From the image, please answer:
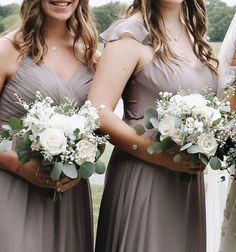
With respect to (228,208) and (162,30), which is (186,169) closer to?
(228,208)

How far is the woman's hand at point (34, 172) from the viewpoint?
129 inches

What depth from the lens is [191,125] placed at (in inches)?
122

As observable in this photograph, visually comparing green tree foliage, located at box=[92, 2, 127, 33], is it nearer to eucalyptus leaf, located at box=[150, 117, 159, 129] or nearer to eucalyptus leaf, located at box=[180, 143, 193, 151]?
eucalyptus leaf, located at box=[150, 117, 159, 129]

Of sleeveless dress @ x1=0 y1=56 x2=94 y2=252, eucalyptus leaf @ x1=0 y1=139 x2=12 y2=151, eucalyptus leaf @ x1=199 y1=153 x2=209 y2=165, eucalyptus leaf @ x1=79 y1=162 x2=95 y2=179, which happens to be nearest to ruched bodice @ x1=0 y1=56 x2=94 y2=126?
sleeveless dress @ x1=0 y1=56 x2=94 y2=252

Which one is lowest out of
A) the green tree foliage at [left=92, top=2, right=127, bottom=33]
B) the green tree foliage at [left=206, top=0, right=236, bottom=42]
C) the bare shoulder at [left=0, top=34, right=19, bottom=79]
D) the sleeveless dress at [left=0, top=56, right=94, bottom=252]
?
the sleeveless dress at [left=0, top=56, right=94, bottom=252]

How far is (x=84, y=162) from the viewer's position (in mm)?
3125

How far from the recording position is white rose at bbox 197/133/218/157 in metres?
3.11

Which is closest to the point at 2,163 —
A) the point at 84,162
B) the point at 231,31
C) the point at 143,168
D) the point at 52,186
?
the point at 52,186

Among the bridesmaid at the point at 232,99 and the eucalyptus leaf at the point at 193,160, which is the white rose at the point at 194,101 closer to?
the eucalyptus leaf at the point at 193,160

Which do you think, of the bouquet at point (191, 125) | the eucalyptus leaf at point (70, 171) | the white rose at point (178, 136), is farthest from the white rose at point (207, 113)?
the eucalyptus leaf at point (70, 171)

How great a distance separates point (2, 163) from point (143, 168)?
0.75m

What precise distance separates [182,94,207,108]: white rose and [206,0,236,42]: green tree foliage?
1161 millimetres

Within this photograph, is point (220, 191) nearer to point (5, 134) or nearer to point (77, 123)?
point (77, 123)

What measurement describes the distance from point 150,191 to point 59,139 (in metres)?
0.71
